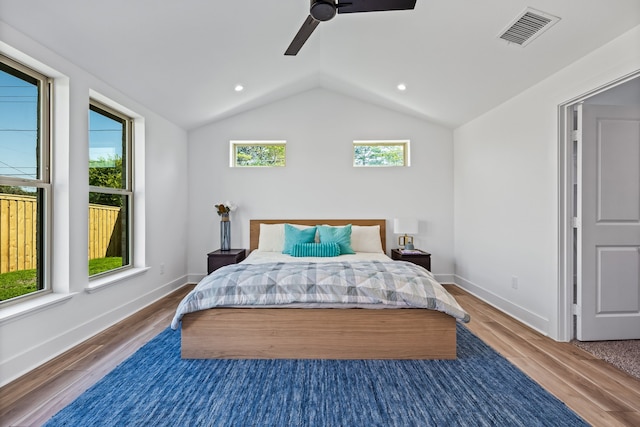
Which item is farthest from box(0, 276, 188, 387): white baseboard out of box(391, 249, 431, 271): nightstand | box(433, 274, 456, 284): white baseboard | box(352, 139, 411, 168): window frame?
box(433, 274, 456, 284): white baseboard

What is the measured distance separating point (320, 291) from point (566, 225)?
7.18ft

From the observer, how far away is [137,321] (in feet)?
10.4

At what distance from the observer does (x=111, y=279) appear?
311cm

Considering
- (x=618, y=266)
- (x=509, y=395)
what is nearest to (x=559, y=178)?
(x=618, y=266)

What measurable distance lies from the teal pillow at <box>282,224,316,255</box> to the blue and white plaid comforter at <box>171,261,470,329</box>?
158 cm

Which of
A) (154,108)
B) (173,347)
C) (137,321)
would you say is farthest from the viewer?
(154,108)

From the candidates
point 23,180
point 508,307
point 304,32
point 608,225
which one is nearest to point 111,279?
point 23,180

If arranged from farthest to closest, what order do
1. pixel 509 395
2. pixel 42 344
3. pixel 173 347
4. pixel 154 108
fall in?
pixel 154 108 → pixel 173 347 → pixel 42 344 → pixel 509 395

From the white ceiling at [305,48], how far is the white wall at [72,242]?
14 centimetres

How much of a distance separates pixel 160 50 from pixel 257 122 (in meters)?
2.09

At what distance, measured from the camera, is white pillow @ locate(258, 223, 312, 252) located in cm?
438

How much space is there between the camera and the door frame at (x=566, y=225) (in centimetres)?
273

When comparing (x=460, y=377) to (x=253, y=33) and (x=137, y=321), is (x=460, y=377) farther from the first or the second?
(x=253, y=33)

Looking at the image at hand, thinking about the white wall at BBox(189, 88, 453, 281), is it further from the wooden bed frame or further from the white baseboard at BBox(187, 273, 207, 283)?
the wooden bed frame
